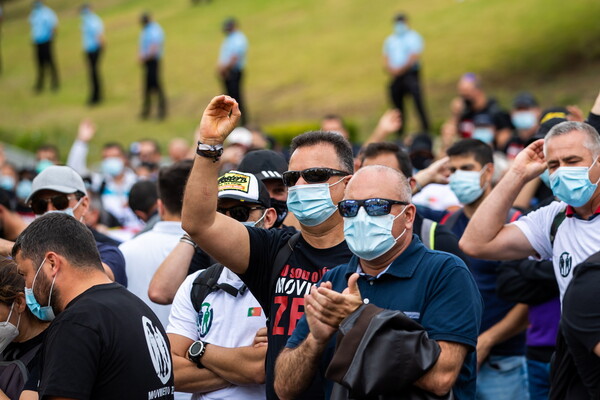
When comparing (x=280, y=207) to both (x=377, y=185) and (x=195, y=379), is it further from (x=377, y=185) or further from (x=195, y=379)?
(x=377, y=185)

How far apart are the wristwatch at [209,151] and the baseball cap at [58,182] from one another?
2207 millimetres

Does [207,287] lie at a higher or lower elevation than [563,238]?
lower

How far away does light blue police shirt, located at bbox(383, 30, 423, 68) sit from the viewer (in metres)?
19.1

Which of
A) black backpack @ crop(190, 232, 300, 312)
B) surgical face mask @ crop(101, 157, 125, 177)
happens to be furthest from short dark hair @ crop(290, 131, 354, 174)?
surgical face mask @ crop(101, 157, 125, 177)

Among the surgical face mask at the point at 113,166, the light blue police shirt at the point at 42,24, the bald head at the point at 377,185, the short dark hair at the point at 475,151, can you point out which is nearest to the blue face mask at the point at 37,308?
the bald head at the point at 377,185

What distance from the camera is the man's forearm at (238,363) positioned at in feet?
14.9

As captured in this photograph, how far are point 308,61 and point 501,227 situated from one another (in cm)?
2715

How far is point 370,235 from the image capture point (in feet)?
12.7

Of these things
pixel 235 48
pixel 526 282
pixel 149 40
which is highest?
pixel 149 40

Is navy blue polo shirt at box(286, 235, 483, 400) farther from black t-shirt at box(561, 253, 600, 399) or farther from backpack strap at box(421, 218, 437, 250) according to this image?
backpack strap at box(421, 218, 437, 250)

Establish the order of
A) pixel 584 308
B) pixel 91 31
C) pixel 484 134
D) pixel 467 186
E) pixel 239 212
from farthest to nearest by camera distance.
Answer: pixel 91 31, pixel 484 134, pixel 467 186, pixel 239 212, pixel 584 308

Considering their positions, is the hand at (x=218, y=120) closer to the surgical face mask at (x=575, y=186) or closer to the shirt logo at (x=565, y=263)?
the surgical face mask at (x=575, y=186)

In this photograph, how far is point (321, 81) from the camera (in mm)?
29500

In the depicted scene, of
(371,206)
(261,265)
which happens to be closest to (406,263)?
(371,206)
